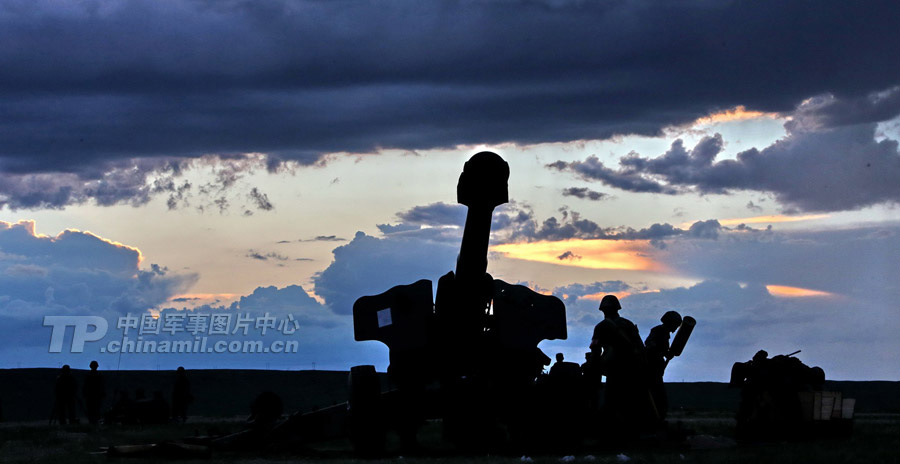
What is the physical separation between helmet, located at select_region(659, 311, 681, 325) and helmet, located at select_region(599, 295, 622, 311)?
17.9 ft

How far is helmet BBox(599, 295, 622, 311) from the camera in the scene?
56.6 feet

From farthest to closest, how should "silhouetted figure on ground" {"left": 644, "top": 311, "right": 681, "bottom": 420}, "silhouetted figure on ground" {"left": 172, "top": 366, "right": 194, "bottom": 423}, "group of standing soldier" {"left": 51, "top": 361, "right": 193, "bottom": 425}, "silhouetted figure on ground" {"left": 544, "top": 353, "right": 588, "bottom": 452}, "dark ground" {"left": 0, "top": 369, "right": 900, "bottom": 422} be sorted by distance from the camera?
"dark ground" {"left": 0, "top": 369, "right": 900, "bottom": 422}
"silhouetted figure on ground" {"left": 172, "top": 366, "right": 194, "bottom": 423}
"group of standing soldier" {"left": 51, "top": 361, "right": 193, "bottom": 425}
"silhouetted figure on ground" {"left": 644, "top": 311, "right": 681, "bottom": 420}
"silhouetted figure on ground" {"left": 544, "top": 353, "right": 588, "bottom": 452}

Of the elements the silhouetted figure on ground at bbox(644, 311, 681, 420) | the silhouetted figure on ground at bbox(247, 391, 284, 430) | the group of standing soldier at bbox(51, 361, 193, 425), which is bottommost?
the silhouetted figure on ground at bbox(247, 391, 284, 430)

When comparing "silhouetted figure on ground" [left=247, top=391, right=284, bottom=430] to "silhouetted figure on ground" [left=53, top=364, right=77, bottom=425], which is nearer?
"silhouetted figure on ground" [left=247, top=391, right=284, bottom=430]

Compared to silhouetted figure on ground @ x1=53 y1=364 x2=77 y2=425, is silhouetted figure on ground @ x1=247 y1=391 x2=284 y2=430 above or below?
below

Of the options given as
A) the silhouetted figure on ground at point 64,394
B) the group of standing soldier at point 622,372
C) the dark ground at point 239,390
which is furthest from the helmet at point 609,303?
the dark ground at point 239,390

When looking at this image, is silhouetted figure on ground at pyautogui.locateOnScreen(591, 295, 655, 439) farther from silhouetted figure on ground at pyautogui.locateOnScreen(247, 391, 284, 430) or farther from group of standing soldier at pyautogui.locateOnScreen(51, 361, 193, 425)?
group of standing soldier at pyautogui.locateOnScreen(51, 361, 193, 425)

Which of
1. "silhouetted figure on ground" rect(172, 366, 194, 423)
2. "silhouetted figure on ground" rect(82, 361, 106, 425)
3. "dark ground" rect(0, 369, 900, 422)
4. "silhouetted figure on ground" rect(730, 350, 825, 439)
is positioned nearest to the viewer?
"silhouetted figure on ground" rect(730, 350, 825, 439)

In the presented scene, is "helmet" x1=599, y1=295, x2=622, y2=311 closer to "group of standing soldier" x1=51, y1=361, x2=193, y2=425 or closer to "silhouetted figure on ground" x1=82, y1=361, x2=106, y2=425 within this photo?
"group of standing soldier" x1=51, y1=361, x2=193, y2=425

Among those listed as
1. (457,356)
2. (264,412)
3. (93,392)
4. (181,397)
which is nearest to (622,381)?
(457,356)

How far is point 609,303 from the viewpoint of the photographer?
1727cm

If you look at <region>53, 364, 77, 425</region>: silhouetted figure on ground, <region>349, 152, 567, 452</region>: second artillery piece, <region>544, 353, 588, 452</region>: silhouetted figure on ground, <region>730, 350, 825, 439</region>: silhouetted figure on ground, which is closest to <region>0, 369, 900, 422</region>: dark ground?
<region>53, 364, 77, 425</region>: silhouetted figure on ground

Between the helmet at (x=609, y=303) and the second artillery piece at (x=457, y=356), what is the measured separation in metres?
0.83

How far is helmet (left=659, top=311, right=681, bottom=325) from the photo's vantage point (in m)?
22.5
